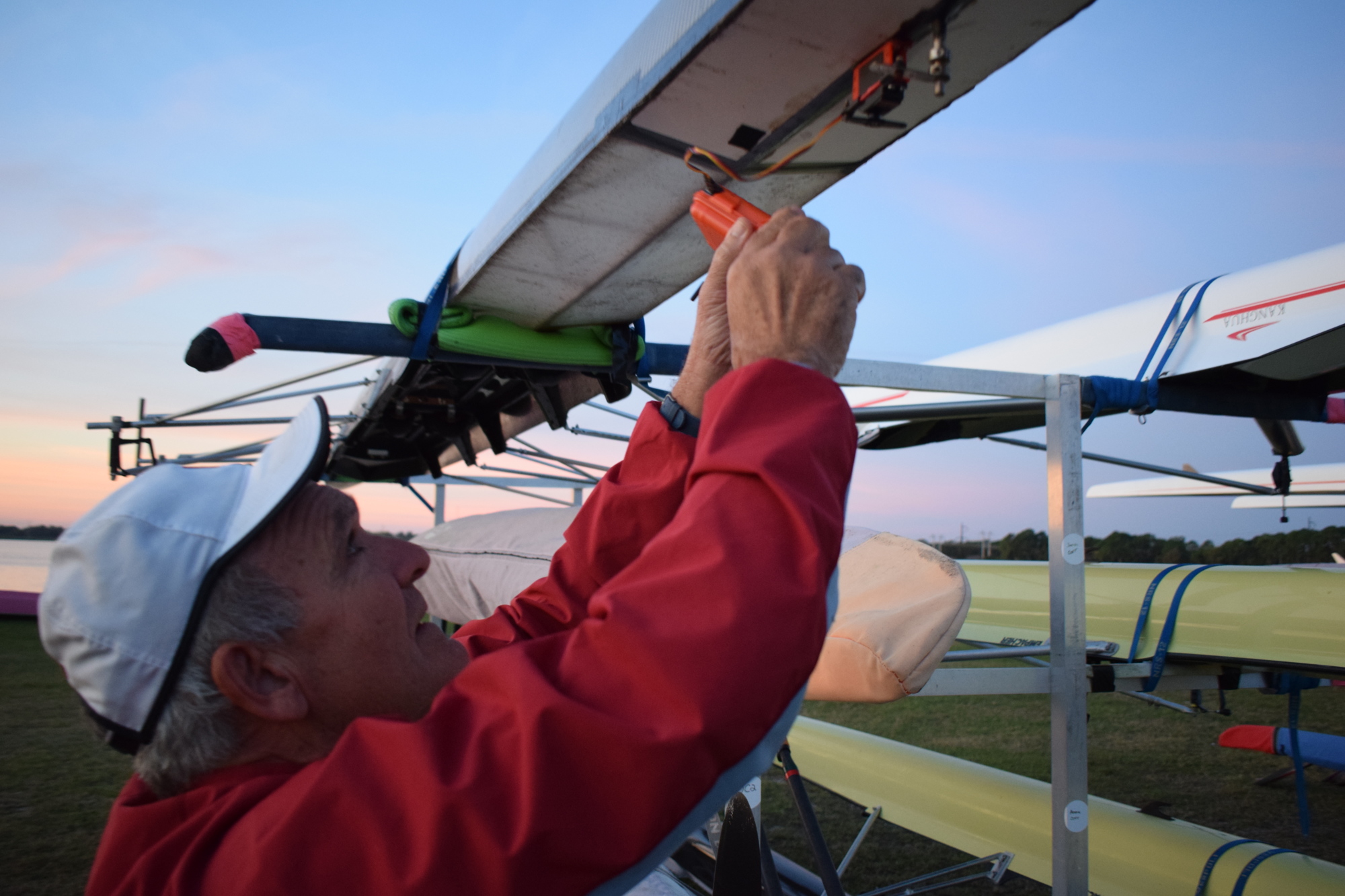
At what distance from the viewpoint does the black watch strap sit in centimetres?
106

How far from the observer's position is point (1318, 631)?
114 inches

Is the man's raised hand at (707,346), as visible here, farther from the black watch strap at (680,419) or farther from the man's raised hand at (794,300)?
the man's raised hand at (794,300)

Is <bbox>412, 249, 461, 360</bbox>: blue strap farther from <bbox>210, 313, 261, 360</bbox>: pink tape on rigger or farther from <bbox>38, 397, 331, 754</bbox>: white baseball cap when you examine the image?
<bbox>38, 397, 331, 754</bbox>: white baseball cap

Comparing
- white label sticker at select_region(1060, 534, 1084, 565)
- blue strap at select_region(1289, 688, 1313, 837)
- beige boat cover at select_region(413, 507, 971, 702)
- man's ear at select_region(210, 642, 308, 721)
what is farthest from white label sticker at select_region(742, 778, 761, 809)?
blue strap at select_region(1289, 688, 1313, 837)

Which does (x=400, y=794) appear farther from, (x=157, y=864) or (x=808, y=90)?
(x=808, y=90)

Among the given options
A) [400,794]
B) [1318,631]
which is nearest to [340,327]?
[400,794]

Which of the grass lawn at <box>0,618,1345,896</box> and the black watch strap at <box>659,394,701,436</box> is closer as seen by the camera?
the black watch strap at <box>659,394,701,436</box>

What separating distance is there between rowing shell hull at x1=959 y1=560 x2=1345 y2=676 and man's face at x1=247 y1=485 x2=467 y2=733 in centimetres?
242

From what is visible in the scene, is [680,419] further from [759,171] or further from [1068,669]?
[1068,669]

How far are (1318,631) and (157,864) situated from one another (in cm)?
362

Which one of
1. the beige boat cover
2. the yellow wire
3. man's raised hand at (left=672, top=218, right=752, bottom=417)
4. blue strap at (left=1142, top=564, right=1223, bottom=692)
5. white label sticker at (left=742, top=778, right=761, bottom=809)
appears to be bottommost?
white label sticker at (left=742, top=778, right=761, bottom=809)

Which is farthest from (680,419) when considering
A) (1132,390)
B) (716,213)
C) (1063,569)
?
(1132,390)

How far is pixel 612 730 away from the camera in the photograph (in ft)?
1.83

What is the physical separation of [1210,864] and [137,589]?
3289 millimetres
